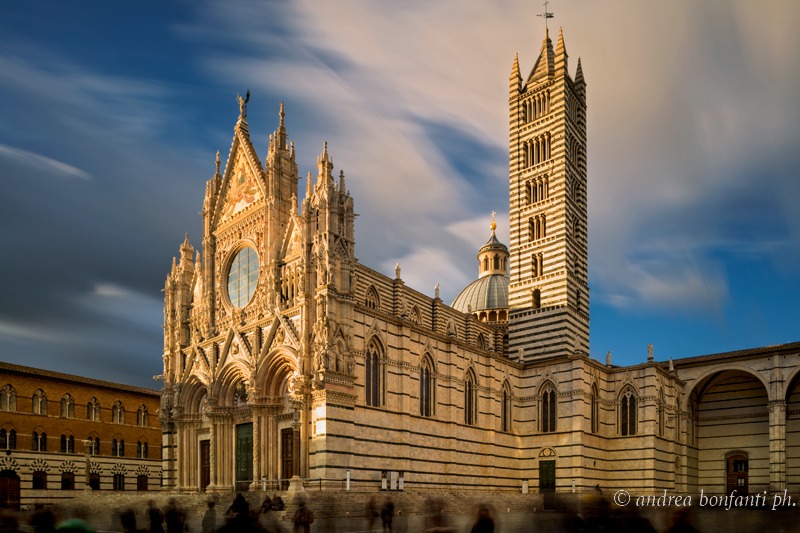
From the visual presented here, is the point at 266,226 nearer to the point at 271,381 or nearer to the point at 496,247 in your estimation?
the point at 271,381

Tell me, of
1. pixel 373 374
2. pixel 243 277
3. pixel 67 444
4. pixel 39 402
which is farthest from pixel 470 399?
pixel 39 402

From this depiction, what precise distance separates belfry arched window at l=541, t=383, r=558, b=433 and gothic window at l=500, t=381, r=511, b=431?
6.88ft

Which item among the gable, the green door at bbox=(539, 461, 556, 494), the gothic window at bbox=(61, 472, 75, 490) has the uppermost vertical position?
the gable

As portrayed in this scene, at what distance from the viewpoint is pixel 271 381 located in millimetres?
37625

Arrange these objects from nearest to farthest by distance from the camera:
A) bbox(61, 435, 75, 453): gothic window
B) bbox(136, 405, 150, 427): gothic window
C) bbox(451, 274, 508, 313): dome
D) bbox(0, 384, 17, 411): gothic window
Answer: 1. bbox(0, 384, 17, 411): gothic window
2. bbox(61, 435, 75, 453): gothic window
3. bbox(136, 405, 150, 427): gothic window
4. bbox(451, 274, 508, 313): dome

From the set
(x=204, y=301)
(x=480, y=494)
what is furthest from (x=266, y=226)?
(x=480, y=494)

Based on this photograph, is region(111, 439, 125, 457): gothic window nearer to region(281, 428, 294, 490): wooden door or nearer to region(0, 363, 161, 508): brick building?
region(0, 363, 161, 508): brick building

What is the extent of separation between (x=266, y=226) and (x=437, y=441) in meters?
15.0

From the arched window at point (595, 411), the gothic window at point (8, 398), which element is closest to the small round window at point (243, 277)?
the gothic window at point (8, 398)

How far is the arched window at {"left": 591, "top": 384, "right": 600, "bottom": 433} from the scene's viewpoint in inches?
1843

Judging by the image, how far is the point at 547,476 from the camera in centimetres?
4612

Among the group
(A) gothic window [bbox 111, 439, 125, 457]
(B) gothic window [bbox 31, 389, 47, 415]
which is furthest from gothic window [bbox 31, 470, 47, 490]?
(A) gothic window [bbox 111, 439, 125, 457]

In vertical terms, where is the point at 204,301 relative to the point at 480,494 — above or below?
above

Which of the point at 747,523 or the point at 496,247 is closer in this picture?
the point at 747,523
